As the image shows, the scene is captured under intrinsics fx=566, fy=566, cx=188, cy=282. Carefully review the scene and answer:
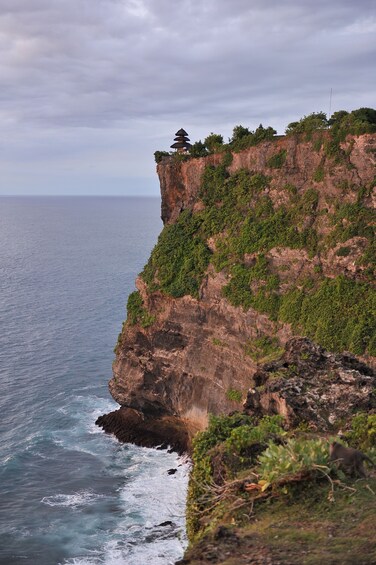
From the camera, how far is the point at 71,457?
4403cm

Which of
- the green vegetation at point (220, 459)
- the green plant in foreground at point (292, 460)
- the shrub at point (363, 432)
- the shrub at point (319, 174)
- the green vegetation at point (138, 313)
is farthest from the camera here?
the green vegetation at point (138, 313)

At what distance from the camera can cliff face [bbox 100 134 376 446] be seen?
3969 cm

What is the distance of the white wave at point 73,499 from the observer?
3747cm

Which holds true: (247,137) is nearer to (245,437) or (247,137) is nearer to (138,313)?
(138,313)

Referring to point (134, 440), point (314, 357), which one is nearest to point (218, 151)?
point (134, 440)

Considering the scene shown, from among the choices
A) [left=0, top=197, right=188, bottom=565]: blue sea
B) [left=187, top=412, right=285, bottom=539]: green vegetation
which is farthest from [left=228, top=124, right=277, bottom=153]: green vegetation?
[left=187, top=412, right=285, bottom=539]: green vegetation

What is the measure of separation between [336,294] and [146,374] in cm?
1771

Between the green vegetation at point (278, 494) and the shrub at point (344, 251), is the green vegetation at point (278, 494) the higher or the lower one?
the lower one

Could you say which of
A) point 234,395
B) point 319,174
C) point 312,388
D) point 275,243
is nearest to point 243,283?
point 275,243

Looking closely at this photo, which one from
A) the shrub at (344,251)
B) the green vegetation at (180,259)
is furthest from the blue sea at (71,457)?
the shrub at (344,251)

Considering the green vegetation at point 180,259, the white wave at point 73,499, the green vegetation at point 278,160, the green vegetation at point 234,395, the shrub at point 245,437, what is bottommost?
the white wave at point 73,499

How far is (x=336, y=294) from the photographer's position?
3841 cm

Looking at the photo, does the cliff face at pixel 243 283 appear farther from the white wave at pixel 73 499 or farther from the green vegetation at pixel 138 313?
the white wave at pixel 73 499

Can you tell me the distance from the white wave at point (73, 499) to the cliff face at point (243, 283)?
978 cm
